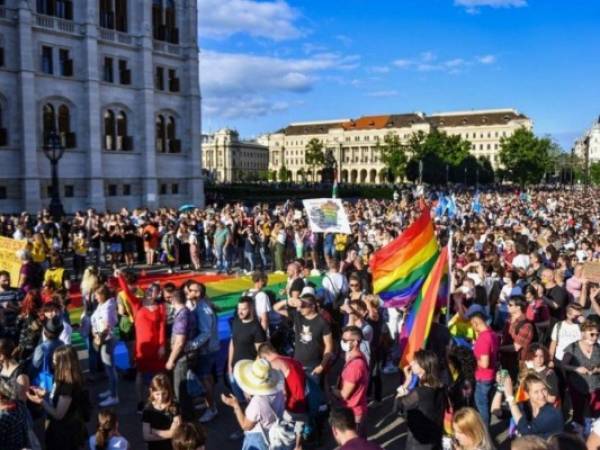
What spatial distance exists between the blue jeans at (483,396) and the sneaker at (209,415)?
3.32m

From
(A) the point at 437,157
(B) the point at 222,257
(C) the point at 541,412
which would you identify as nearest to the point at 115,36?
(B) the point at 222,257

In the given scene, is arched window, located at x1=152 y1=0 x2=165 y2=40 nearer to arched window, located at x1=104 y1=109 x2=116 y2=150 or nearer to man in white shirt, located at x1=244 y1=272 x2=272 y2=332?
arched window, located at x1=104 y1=109 x2=116 y2=150

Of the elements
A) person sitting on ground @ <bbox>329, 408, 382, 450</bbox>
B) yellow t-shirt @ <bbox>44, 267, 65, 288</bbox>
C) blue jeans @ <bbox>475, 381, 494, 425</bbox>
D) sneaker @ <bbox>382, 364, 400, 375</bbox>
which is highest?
yellow t-shirt @ <bbox>44, 267, 65, 288</bbox>

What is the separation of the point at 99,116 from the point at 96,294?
3175cm

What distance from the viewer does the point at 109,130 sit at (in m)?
38.6

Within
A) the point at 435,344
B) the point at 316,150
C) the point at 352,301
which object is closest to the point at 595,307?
the point at 435,344

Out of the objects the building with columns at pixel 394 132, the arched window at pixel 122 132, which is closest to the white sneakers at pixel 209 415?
the arched window at pixel 122 132

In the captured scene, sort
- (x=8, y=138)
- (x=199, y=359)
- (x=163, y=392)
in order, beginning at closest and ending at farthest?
(x=163, y=392), (x=199, y=359), (x=8, y=138)

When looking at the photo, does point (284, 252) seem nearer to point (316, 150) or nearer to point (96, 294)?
point (96, 294)

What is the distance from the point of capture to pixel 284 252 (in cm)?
1786

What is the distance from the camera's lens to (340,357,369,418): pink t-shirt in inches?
226

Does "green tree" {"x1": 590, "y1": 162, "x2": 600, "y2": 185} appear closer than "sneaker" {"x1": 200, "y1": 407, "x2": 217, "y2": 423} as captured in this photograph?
No

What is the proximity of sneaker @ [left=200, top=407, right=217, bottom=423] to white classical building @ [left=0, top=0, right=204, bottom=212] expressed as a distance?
2985 cm

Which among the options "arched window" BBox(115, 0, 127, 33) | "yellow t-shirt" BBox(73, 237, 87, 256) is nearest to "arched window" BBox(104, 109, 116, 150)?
"arched window" BBox(115, 0, 127, 33)
